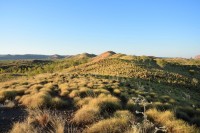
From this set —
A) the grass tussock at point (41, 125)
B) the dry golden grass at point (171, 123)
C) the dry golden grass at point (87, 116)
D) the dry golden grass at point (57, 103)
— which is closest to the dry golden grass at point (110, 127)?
the grass tussock at point (41, 125)

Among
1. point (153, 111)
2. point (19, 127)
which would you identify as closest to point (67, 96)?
point (153, 111)

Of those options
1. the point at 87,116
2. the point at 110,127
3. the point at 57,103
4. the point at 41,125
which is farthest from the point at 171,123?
the point at 57,103

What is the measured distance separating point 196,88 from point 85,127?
31.0 m

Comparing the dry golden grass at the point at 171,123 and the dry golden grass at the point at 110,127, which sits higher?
the dry golden grass at the point at 110,127

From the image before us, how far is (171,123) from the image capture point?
28.7ft

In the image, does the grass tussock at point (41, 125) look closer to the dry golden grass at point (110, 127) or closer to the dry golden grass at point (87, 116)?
the dry golden grass at point (87, 116)

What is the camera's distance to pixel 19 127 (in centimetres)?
782

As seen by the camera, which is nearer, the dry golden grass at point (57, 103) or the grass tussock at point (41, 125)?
the grass tussock at point (41, 125)

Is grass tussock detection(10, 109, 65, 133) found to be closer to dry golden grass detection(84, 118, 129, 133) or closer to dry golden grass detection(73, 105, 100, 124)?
dry golden grass detection(73, 105, 100, 124)

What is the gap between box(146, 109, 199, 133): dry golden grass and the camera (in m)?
8.08

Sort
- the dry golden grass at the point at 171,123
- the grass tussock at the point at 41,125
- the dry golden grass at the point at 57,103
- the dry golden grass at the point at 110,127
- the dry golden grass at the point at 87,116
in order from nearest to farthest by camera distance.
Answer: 1. the grass tussock at the point at 41,125
2. the dry golden grass at the point at 110,127
3. the dry golden grass at the point at 171,123
4. the dry golden grass at the point at 87,116
5. the dry golden grass at the point at 57,103

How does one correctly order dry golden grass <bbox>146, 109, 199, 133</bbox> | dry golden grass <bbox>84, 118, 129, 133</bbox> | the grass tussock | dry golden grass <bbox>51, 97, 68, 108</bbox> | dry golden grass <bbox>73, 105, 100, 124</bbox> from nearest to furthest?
the grass tussock → dry golden grass <bbox>84, 118, 129, 133</bbox> → dry golden grass <bbox>146, 109, 199, 133</bbox> → dry golden grass <bbox>73, 105, 100, 124</bbox> → dry golden grass <bbox>51, 97, 68, 108</bbox>

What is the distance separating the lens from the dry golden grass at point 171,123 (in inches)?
318

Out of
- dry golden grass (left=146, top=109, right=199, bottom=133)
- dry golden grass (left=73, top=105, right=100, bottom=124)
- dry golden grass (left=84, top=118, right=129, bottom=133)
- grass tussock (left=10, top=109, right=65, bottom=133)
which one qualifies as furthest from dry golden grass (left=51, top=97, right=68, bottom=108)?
dry golden grass (left=84, top=118, right=129, bottom=133)
